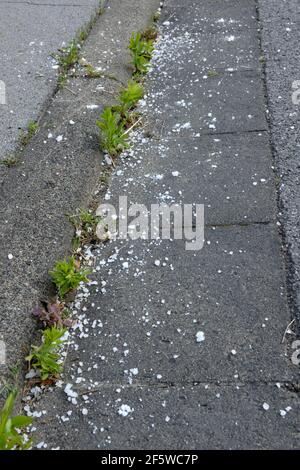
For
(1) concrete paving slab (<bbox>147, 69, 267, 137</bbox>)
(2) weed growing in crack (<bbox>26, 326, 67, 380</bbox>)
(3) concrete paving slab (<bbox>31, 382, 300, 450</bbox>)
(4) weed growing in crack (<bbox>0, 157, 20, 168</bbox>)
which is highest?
(4) weed growing in crack (<bbox>0, 157, 20, 168</bbox>)

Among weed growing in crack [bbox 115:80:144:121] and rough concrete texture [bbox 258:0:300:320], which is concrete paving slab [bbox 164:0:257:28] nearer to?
rough concrete texture [bbox 258:0:300:320]

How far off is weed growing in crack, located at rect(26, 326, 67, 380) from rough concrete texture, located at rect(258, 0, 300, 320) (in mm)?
796

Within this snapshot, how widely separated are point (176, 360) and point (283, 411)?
36cm

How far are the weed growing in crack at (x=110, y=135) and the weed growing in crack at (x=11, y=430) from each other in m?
1.33

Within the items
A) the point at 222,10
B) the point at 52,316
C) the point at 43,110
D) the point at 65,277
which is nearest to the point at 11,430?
the point at 52,316

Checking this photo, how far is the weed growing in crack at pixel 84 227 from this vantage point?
7.39ft

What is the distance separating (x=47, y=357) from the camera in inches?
70.6

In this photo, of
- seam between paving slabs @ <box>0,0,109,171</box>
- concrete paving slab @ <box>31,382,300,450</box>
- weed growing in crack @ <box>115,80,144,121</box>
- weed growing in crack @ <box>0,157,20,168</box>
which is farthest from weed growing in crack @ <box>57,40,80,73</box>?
concrete paving slab @ <box>31,382,300,450</box>

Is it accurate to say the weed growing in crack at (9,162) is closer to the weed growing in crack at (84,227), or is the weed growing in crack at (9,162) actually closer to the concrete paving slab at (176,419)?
the weed growing in crack at (84,227)

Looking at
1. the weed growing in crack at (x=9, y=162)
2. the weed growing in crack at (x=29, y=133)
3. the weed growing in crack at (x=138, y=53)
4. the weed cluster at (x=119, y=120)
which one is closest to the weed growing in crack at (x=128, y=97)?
the weed cluster at (x=119, y=120)

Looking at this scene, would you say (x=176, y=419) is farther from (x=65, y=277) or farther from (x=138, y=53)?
(x=138, y=53)

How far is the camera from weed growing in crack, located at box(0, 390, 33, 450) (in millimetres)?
1513

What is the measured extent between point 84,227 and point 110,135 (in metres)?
0.54

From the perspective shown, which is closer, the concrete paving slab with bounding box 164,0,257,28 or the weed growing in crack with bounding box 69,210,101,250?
the weed growing in crack with bounding box 69,210,101,250
